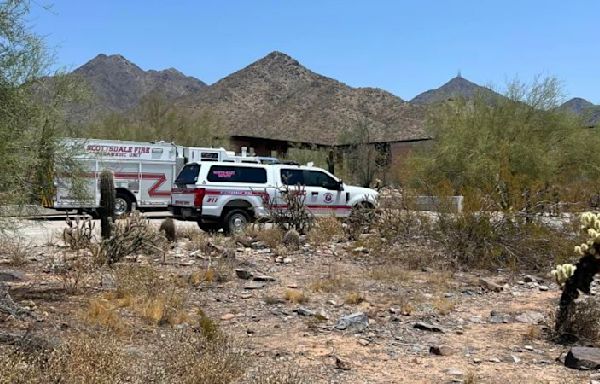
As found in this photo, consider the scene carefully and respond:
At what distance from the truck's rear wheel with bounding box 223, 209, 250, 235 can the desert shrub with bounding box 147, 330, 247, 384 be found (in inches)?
444

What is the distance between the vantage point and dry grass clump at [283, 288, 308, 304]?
9352 mm

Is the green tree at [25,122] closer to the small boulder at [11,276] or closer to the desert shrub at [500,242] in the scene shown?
the small boulder at [11,276]

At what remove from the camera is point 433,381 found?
608 centimetres

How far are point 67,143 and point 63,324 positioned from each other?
3655mm

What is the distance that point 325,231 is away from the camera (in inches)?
644

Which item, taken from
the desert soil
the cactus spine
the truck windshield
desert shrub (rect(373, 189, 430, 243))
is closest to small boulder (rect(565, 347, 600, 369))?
the desert soil

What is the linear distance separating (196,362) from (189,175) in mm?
13001

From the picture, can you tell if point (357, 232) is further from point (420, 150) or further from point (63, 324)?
point (420, 150)

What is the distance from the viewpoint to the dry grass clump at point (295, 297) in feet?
30.7

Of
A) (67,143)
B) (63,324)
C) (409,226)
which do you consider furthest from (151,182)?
(63,324)

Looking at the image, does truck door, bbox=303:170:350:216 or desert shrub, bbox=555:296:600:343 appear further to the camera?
truck door, bbox=303:170:350:216

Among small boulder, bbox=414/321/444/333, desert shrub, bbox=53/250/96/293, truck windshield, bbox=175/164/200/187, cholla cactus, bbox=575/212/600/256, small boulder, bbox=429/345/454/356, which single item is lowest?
small boulder, bbox=429/345/454/356

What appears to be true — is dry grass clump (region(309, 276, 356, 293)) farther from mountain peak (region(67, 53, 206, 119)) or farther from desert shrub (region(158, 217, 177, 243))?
mountain peak (region(67, 53, 206, 119))

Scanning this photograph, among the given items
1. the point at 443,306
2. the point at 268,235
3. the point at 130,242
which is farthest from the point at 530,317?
the point at 268,235
